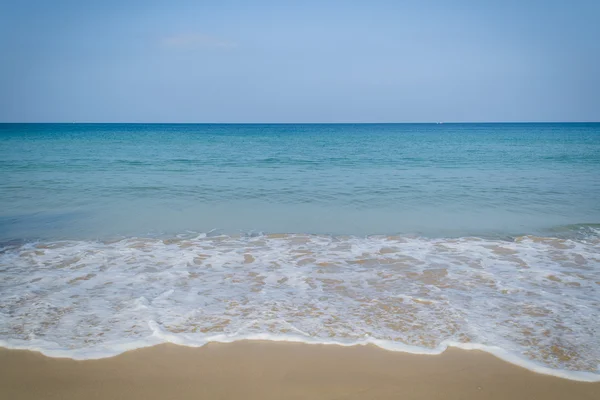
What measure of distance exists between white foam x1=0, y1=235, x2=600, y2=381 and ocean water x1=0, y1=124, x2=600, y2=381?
0.02 metres

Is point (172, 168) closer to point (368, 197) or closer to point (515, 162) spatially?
point (368, 197)

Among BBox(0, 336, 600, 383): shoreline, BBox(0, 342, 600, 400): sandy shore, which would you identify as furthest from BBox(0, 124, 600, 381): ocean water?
BBox(0, 342, 600, 400): sandy shore

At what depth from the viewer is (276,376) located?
3016mm

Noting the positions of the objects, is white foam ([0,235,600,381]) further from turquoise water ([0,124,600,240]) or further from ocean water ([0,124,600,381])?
turquoise water ([0,124,600,240])

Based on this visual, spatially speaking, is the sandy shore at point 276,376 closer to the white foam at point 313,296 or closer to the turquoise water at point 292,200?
the white foam at point 313,296

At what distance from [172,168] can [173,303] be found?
14.6 meters

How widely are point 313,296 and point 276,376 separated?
1618 mm

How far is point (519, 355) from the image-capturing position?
329cm

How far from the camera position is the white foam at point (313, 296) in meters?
3.53

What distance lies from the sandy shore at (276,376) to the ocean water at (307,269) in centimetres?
17

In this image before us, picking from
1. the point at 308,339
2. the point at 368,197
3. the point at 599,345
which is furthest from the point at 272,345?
the point at 368,197

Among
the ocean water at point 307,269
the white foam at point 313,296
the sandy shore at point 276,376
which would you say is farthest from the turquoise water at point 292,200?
the sandy shore at point 276,376

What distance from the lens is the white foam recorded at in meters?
3.53

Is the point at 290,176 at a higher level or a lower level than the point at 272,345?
higher
